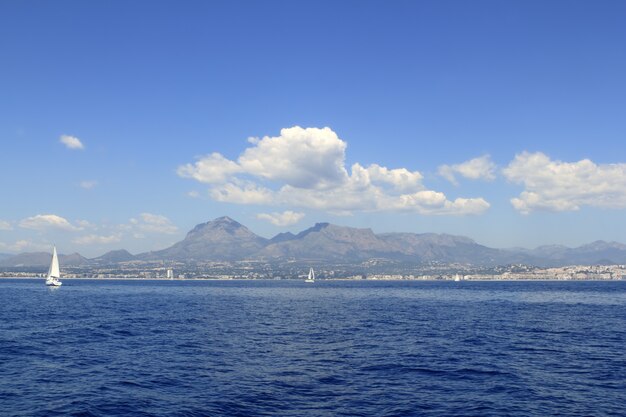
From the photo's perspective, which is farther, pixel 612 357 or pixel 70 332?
pixel 70 332

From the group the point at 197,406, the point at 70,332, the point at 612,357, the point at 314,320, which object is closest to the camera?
the point at 197,406

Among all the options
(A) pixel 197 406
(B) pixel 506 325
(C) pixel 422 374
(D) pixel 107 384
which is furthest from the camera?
(B) pixel 506 325

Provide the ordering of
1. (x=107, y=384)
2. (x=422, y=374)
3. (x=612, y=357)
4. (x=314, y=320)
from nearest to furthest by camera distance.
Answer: (x=107, y=384)
(x=422, y=374)
(x=612, y=357)
(x=314, y=320)

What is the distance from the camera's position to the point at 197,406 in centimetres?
3928

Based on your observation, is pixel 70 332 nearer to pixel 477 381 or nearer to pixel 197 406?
pixel 197 406

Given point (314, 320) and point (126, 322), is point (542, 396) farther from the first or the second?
point (126, 322)

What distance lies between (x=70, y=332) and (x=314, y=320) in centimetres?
4538

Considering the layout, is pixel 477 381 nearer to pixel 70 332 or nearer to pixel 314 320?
pixel 314 320

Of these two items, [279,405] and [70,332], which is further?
[70,332]

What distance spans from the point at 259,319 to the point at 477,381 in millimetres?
64383

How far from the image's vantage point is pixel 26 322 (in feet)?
323

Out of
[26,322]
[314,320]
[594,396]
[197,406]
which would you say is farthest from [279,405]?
[26,322]

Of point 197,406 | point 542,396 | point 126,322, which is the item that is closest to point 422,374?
point 542,396

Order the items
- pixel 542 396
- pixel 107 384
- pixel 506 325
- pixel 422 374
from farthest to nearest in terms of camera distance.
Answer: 1. pixel 506 325
2. pixel 422 374
3. pixel 107 384
4. pixel 542 396
